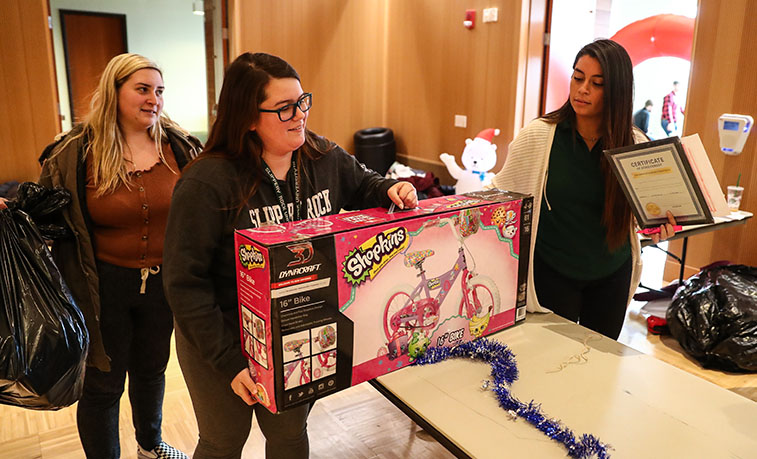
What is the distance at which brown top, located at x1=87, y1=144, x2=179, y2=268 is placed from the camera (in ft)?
5.82

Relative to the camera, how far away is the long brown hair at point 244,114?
3.96 ft

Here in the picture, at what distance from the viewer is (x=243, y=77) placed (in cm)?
121

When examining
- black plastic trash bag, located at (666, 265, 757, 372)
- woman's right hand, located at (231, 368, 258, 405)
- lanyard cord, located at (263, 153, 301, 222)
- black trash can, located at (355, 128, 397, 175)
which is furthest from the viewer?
black trash can, located at (355, 128, 397, 175)

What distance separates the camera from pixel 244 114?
1.22 meters

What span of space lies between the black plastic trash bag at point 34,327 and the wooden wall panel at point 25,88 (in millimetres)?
3458

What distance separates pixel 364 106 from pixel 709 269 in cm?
373

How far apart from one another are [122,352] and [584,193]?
1.50 m

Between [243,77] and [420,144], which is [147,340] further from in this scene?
[420,144]

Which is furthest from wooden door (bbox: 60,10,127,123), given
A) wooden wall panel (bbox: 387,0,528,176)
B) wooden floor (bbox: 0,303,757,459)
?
wooden floor (bbox: 0,303,757,459)

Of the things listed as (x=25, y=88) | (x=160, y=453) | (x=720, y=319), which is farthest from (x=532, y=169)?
(x=25, y=88)

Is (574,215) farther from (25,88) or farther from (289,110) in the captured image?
(25,88)

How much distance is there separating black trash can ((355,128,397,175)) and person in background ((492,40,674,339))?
4050 millimetres

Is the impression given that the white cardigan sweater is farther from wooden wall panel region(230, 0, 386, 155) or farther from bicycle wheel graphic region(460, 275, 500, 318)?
wooden wall panel region(230, 0, 386, 155)

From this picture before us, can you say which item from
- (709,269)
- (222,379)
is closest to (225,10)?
(709,269)
